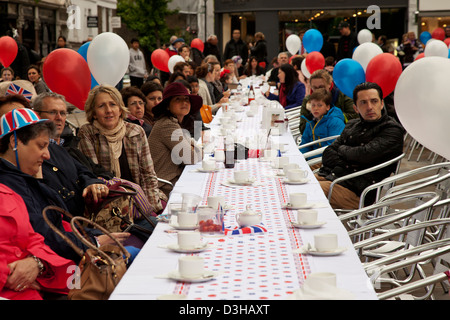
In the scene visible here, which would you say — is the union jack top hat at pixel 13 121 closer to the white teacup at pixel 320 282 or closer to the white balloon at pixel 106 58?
the white teacup at pixel 320 282

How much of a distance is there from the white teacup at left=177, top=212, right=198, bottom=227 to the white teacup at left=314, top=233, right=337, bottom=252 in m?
0.65

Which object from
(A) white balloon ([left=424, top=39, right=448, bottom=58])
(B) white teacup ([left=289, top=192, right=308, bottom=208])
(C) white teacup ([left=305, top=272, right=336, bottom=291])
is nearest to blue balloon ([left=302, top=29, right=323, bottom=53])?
(A) white balloon ([left=424, top=39, right=448, bottom=58])

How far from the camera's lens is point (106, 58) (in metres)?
6.74

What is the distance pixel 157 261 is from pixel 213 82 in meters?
8.69

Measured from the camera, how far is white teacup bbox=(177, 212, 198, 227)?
3.00 metres

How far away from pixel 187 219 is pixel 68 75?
3.70 meters

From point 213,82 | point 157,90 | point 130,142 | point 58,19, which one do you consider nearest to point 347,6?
point 58,19

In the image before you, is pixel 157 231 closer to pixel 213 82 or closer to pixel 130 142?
pixel 130 142

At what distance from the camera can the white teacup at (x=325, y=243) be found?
258cm

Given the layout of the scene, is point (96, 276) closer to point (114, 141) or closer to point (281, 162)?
point (114, 141)

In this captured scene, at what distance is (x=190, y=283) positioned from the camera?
2.30 m

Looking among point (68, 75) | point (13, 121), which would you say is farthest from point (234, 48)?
point (13, 121)

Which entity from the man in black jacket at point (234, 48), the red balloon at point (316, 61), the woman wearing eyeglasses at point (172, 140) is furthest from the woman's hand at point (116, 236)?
the man in black jacket at point (234, 48)

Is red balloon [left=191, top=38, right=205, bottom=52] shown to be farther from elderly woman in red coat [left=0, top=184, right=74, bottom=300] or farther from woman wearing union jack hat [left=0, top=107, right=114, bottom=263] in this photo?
elderly woman in red coat [left=0, top=184, right=74, bottom=300]
